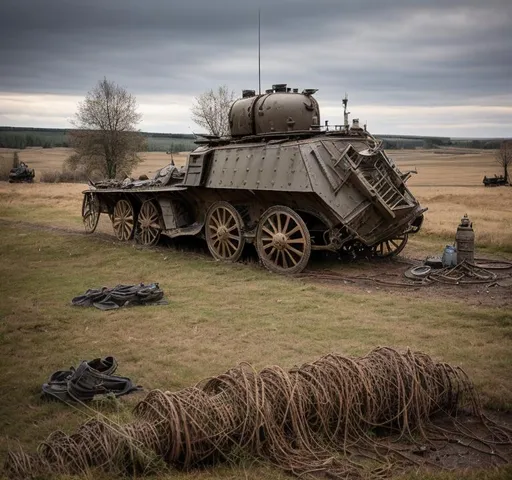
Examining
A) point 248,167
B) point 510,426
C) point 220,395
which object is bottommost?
point 510,426

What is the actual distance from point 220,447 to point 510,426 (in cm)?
297

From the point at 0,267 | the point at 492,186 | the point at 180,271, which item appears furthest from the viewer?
the point at 492,186

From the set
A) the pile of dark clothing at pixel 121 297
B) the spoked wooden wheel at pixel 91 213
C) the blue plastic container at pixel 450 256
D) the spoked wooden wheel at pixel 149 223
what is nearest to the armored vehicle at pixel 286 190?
the spoked wooden wheel at pixel 149 223

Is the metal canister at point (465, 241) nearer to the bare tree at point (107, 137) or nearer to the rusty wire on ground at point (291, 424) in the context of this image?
the rusty wire on ground at point (291, 424)

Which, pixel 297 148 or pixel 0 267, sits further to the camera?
pixel 0 267

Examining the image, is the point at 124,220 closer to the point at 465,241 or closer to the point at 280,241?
the point at 280,241

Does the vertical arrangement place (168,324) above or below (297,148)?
below

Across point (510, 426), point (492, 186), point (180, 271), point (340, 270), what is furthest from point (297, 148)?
point (492, 186)

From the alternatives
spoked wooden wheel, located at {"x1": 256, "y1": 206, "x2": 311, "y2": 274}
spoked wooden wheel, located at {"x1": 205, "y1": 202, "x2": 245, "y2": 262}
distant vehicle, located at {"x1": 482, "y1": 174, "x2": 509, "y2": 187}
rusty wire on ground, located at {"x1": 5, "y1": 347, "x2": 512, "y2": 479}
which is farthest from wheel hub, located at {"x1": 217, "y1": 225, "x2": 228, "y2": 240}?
distant vehicle, located at {"x1": 482, "y1": 174, "x2": 509, "y2": 187}

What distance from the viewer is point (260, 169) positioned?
14.3 m

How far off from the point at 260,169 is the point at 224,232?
6.27 ft

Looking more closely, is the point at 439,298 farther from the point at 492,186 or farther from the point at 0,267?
the point at 492,186

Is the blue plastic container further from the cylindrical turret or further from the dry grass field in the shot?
the cylindrical turret

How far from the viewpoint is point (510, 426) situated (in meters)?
6.65
